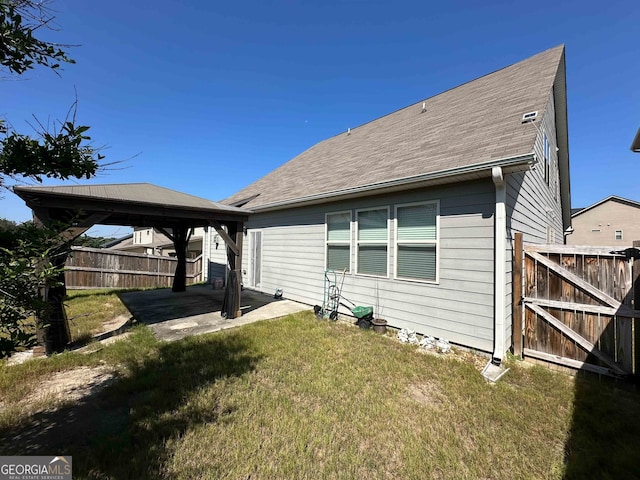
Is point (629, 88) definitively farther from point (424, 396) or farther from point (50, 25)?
point (50, 25)

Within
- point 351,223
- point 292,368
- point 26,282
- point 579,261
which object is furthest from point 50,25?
point 579,261

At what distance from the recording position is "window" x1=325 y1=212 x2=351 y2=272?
662 cm

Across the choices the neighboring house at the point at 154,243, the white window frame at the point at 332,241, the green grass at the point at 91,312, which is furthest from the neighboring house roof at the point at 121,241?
the white window frame at the point at 332,241

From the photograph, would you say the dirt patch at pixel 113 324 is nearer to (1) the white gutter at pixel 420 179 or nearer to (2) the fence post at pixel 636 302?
(1) the white gutter at pixel 420 179

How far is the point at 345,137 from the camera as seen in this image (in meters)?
11.8

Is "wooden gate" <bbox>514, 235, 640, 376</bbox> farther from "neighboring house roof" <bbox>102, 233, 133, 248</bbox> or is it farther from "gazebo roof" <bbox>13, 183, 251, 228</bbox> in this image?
"neighboring house roof" <bbox>102, 233, 133, 248</bbox>

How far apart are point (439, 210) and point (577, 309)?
2538 mm

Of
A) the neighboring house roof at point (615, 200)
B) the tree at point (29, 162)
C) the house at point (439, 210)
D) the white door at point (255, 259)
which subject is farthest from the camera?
the neighboring house roof at point (615, 200)

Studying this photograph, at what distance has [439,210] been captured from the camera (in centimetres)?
490

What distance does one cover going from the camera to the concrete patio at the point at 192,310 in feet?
19.2

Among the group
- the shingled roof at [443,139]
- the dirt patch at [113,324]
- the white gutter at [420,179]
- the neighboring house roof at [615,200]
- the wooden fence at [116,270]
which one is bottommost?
the dirt patch at [113,324]

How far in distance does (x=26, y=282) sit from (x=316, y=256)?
6026 mm

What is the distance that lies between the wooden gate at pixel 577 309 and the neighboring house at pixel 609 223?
95.4 feet

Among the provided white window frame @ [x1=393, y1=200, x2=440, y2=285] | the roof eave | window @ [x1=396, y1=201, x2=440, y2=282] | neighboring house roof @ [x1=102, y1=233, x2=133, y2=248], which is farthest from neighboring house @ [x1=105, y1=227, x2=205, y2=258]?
window @ [x1=396, y1=201, x2=440, y2=282]
